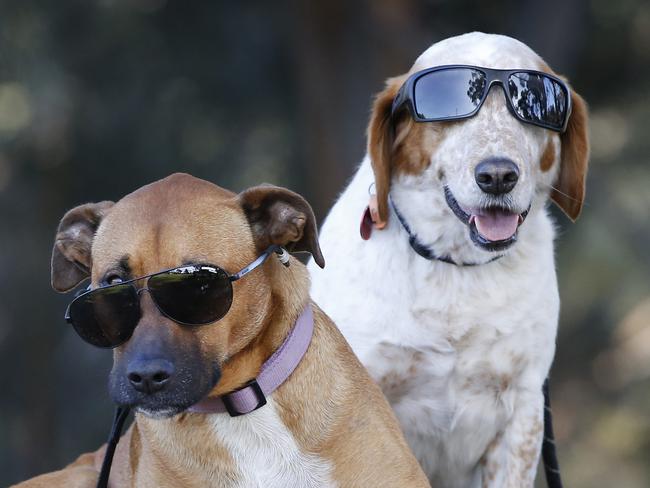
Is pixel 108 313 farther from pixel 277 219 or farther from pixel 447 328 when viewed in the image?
pixel 447 328

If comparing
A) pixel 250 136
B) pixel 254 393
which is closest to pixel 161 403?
pixel 254 393

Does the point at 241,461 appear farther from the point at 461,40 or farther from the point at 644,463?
the point at 644,463

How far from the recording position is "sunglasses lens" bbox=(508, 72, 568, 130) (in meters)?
4.64

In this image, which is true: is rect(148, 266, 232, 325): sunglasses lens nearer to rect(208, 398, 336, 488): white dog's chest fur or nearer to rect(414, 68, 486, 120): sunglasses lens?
rect(208, 398, 336, 488): white dog's chest fur

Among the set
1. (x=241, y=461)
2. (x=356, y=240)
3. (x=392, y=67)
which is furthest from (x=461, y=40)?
(x=392, y=67)

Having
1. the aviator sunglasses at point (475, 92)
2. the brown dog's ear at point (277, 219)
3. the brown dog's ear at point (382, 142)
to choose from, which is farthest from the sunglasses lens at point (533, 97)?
the brown dog's ear at point (277, 219)

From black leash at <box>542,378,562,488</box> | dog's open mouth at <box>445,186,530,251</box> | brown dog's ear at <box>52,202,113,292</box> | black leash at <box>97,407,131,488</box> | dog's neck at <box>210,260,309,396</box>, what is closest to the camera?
dog's neck at <box>210,260,309,396</box>

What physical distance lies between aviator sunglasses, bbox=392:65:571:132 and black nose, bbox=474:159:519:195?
0.73 ft

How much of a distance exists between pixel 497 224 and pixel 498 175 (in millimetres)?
219

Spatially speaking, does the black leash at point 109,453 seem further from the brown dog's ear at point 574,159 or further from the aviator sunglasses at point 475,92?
the brown dog's ear at point 574,159

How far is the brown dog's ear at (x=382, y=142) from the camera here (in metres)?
4.80

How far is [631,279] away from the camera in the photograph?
12.7 m

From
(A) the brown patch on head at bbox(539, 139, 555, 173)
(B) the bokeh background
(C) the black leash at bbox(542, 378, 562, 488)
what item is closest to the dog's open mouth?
(A) the brown patch on head at bbox(539, 139, 555, 173)

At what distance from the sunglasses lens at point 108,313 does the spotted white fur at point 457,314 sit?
1.32 meters
